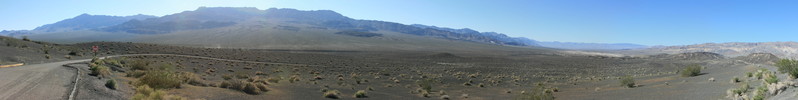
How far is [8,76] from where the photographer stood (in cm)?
1207

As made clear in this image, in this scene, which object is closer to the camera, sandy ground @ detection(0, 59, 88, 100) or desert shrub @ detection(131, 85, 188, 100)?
sandy ground @ detection(0, 59, 88, 100)

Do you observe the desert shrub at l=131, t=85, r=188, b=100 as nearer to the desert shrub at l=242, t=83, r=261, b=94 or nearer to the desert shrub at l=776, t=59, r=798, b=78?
the desert shrub at l=242, t=83, r=261, b=94

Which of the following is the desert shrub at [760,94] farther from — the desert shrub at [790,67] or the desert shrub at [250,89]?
the desert shrub at [250,89]

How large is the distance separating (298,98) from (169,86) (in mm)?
4497

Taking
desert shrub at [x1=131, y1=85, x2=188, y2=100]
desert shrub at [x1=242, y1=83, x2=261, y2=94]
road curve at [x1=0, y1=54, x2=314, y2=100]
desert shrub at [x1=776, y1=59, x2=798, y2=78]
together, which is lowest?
desert shrub at [x1=242, y1=83, x2=261, y2=94]

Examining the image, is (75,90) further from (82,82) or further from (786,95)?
(786,95)

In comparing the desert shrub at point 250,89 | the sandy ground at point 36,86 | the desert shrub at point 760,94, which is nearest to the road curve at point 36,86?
the sandy ground at point 36,86

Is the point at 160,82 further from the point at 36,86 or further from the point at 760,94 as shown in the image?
the point at 760,94

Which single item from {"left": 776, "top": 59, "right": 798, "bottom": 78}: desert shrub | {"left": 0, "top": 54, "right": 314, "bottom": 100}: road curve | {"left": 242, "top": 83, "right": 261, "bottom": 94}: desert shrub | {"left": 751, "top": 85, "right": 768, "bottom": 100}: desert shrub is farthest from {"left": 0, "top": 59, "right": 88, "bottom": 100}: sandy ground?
{"left": 776, "top": 59, "right": 798, "bottom": 78}: desert shrub

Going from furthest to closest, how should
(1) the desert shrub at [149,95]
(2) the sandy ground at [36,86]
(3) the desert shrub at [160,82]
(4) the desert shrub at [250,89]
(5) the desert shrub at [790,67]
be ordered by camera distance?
(4) the desert shrub at [250,89]
(5) the desert shrub at [790,67]
(3) the desert shrub at [160,82]
(1) the desert shrub at [149,95]
(2) the sandy ground at [36,86]

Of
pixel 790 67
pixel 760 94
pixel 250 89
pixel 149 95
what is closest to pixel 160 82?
pixel 149 95

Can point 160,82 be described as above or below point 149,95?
above

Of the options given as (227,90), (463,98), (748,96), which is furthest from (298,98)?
(748,96)

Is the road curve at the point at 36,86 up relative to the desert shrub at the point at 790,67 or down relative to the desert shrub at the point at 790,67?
down
